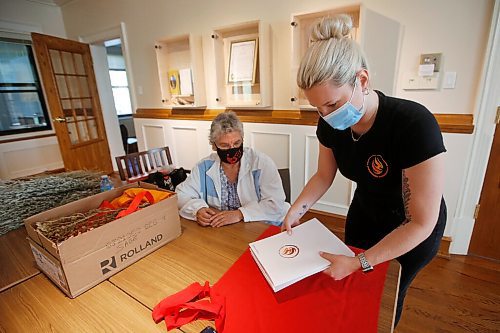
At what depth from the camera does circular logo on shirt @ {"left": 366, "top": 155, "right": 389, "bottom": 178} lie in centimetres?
87

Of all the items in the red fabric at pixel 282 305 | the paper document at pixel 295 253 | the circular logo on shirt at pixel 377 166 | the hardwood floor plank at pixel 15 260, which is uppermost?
the circular logo on shirt at pixel 377 166

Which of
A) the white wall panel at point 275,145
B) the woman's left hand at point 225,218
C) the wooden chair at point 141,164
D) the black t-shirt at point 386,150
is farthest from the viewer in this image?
the white wall panel at point 275,145

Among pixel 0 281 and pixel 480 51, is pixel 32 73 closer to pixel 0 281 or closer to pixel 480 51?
pixel 0 281

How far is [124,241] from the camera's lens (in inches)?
34.9

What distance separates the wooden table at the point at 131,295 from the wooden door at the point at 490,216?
1579 millimetres

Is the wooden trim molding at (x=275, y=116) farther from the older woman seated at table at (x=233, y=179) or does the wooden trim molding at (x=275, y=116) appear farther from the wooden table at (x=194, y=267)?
the wooden table at (x=194, y=267)

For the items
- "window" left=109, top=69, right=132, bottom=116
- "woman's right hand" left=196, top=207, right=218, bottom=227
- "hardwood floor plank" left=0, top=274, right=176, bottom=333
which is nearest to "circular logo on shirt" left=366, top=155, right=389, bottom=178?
"woman's right hand" left=196, top=207, right=218, bottom=227

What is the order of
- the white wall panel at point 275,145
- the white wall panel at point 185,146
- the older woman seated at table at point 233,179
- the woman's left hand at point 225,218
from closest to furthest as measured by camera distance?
the woman's left hand at point 225,218, the older woman seated at table at point 233,179, the white wall panel at point 275,145, the white wall panel at point 185,146

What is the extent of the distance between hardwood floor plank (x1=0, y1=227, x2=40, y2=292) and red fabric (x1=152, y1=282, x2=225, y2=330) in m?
0.55

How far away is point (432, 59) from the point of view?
69.9 inches

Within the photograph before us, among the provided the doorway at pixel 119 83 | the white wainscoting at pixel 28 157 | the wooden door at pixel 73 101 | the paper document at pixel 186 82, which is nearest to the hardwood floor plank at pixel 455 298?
the paper document at pixel 186 82

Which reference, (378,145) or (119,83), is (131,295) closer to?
(378,145)

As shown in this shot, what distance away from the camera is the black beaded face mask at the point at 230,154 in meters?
1.40

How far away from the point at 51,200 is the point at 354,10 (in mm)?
2275
